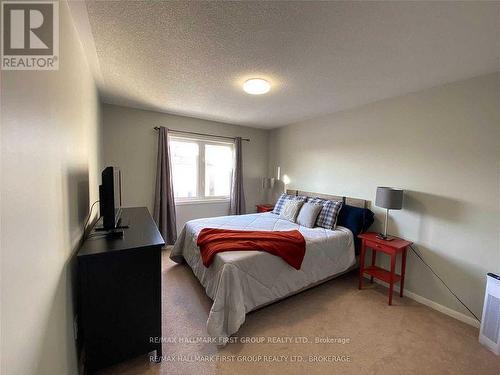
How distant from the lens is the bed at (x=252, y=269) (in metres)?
1.80

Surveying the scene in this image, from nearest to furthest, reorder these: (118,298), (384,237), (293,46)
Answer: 1. (118,298)
2. (293,46)
3. (384,237)

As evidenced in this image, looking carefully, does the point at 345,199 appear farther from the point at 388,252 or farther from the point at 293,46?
the point at 293,46

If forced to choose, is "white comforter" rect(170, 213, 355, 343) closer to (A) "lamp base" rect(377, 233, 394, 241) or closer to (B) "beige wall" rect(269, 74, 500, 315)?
(A) "lamp base" rect(377, 233, 394, 241)

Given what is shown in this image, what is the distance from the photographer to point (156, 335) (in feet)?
5.10

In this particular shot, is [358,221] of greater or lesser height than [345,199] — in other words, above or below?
below

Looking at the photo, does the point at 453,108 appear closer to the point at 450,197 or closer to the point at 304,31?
the point at 450,197

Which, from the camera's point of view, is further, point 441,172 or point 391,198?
point 391,198

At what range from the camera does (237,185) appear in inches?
173

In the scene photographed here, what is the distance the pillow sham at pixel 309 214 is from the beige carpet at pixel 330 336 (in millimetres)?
877

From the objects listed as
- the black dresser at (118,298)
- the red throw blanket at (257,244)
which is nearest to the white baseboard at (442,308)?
the red throw blanket at (257,244)

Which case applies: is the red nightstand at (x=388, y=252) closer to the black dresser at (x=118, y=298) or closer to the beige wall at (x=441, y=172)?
the beige wall at (x=441, y=172)

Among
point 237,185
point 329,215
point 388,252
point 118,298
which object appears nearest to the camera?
point 118,298

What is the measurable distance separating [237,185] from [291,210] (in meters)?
1.46

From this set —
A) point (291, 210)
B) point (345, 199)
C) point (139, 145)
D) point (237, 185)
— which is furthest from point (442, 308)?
point (139, 145)
